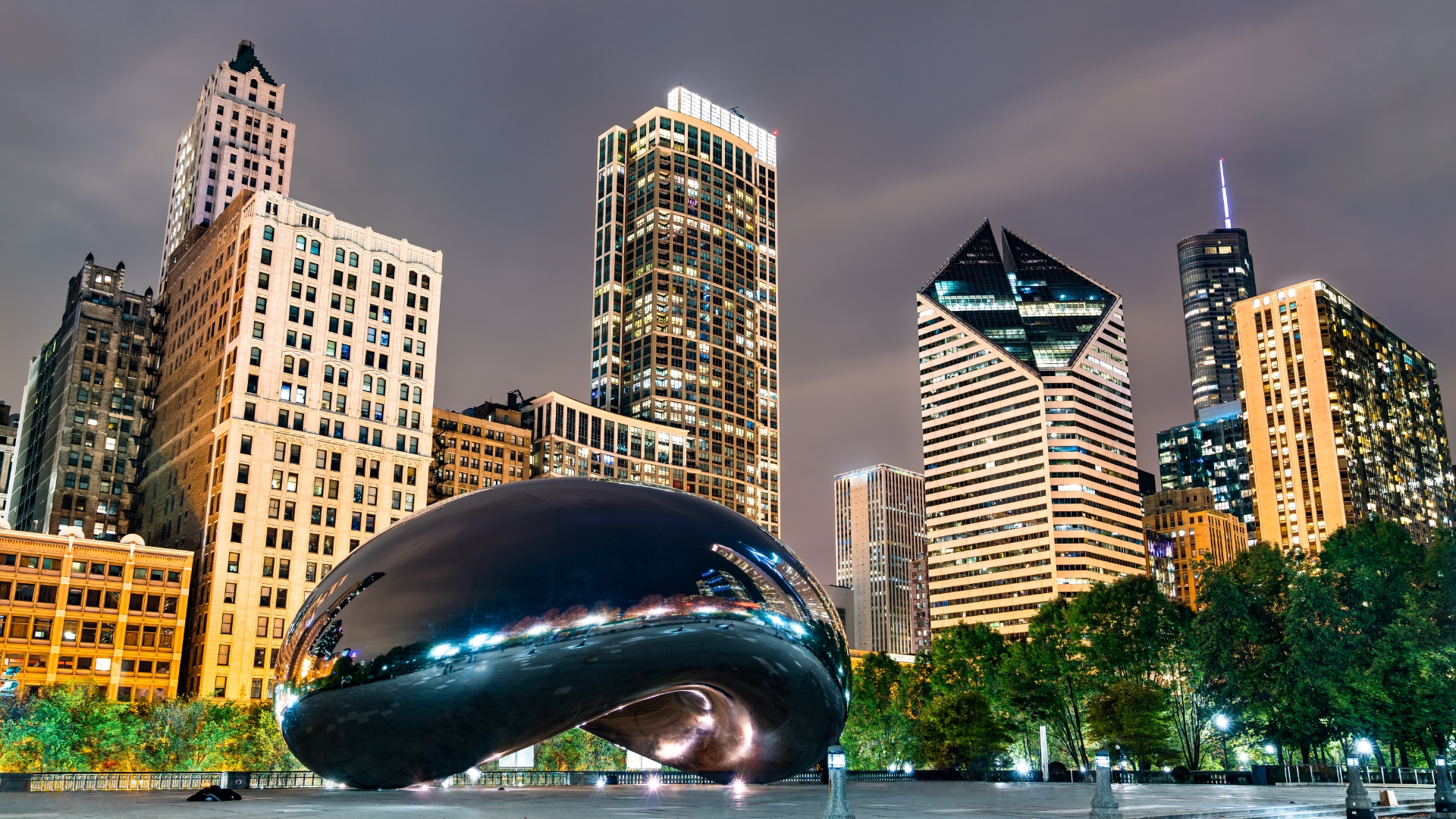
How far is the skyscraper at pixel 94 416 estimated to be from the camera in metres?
127

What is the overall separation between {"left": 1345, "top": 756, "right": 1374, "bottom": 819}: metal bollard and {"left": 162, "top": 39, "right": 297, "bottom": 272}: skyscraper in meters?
176

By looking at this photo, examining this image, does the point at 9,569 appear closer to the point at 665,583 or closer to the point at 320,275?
the point at 320,275

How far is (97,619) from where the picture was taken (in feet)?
315

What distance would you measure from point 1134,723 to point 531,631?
5584 centimetres

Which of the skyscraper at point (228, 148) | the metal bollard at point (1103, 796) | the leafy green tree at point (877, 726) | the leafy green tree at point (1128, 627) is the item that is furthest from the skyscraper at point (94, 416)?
the metal bollard at point (1103, 796)

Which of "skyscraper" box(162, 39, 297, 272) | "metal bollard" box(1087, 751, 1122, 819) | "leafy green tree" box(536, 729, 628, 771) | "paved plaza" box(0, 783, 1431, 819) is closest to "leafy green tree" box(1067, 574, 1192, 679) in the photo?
"paved plaza" box(0, 783, 1431, 819)

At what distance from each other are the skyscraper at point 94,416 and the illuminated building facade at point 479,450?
130 feet

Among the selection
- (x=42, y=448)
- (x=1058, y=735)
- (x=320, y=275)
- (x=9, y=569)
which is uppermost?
(x=320, y=275)

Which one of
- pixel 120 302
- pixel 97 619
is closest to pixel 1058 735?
pixel 97 619

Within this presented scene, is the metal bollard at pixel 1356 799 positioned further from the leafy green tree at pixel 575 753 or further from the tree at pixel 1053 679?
the leafy green tree at pixel 575 753

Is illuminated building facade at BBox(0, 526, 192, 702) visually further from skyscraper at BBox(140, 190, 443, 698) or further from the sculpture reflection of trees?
the sculpture reflection of trees

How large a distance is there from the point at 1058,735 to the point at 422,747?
69903 mm

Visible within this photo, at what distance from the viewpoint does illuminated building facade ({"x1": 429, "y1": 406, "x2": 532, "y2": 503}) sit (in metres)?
163

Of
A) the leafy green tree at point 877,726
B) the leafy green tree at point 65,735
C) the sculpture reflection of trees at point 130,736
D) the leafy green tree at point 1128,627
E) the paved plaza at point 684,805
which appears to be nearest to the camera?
the paved plaza at point 684,805
